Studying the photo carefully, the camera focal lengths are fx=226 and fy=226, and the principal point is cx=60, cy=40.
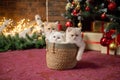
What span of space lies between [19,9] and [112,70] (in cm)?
205

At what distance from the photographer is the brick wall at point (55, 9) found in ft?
10.4

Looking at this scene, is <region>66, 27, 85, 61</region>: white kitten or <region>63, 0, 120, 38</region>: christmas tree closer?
<region>66, 27, 85, 61</region>: white kitten

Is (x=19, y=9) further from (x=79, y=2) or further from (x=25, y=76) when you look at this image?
(x=25, y=76)

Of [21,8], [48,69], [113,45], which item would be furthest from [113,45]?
[21,8]

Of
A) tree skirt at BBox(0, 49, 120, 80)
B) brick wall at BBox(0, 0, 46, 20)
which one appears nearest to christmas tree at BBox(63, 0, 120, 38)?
tree skirt at BBox(0, 49, 120, 80)

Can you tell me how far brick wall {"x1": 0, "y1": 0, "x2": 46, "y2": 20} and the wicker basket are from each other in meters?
1.64

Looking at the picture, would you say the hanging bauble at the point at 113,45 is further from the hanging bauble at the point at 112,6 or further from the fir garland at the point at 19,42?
the fir garland at the point at 19,42

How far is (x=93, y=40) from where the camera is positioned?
103 inches

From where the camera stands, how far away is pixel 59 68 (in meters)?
1.81

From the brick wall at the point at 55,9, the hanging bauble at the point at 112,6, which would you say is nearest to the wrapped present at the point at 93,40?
the hanging bauble at the point at 112,6

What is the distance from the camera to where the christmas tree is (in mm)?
2176

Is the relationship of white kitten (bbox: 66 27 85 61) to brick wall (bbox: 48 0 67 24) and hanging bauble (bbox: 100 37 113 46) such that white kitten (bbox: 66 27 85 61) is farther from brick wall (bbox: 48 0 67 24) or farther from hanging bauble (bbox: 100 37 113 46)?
brick wall (bbox: 48 0 67 24)

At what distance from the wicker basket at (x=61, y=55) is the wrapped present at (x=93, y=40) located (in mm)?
821

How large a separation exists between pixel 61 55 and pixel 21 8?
1.90 metres
